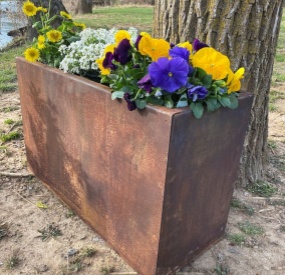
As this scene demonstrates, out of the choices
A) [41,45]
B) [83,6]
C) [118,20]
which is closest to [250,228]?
[41,45]

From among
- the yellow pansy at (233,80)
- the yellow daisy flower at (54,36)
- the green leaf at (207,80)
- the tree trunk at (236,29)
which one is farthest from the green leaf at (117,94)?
the tree trunk at (236,29)

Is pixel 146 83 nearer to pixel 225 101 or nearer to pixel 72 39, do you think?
pixel 225 101

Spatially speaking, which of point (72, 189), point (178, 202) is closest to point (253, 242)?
point (178, 202)

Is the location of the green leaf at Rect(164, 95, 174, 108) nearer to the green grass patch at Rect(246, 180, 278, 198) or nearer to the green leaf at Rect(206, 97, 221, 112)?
the green leaf at Rect(206, 97, 221, 112)

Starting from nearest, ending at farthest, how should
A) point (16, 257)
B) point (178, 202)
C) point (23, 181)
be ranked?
point (178, 202), point (16, 257), point (23, 181)

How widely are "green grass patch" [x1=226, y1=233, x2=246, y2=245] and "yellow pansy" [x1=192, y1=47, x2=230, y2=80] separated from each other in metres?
1.10

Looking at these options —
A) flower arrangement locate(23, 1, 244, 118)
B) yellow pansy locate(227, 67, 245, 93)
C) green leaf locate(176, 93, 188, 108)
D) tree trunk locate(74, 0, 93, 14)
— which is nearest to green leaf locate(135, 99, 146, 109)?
flower arrangement locate(23, 1, 244, 118)

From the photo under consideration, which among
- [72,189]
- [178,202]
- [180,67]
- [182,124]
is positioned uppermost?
[180,67]

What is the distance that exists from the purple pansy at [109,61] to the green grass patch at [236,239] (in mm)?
1289

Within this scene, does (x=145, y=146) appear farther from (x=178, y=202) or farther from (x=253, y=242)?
(x=253, y=242)

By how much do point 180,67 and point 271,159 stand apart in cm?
192

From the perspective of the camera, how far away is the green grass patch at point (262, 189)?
2.68 metres

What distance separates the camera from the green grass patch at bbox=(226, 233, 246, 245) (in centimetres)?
220

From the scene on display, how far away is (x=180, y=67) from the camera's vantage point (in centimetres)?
148
